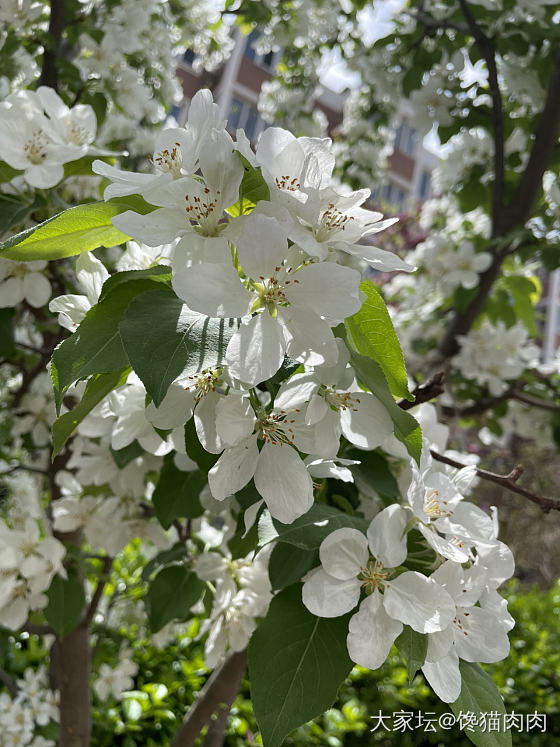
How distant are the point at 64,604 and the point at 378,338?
95 cm

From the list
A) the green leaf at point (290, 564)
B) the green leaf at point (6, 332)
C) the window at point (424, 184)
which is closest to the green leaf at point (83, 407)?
the green leaf at point (290, 564)

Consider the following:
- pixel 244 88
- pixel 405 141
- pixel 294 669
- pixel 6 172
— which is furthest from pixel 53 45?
pixel 405 141

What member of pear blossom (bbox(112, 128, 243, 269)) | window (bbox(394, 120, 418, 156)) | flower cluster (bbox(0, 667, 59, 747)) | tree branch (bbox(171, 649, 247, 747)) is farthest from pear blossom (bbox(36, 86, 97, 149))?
window (bbox(394, 120, 418, 156))

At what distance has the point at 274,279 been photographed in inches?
22.4

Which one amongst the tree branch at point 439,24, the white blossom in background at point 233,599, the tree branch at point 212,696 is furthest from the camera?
the tree branch at point 439,24

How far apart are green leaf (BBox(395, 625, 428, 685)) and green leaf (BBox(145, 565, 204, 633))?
0.59 metres

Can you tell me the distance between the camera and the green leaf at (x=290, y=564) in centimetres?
68

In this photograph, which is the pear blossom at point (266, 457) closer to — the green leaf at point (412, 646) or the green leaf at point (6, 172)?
the green leaf at point (412, 646)

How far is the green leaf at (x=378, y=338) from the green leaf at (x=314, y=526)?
163 millimetres

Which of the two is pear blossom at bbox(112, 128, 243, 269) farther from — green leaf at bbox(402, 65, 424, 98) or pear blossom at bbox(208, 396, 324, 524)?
green leaf at bbox(402, 65, 424, 98)

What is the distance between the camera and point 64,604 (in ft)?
4.14

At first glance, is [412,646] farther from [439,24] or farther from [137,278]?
[439,24]

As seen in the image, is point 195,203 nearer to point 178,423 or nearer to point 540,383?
point 178,423

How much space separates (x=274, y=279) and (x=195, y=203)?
0.11 meters
